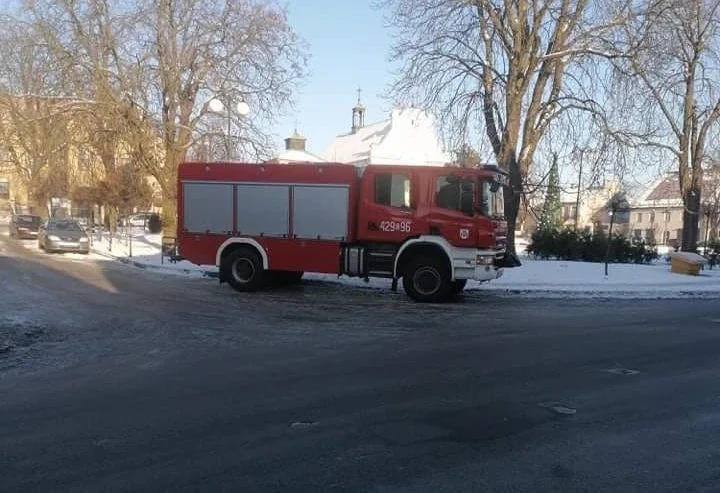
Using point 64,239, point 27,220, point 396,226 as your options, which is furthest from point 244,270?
point 27,220

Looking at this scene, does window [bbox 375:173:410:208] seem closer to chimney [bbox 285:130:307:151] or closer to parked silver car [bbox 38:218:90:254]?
parked silver car [bbox 38:218:90:254]

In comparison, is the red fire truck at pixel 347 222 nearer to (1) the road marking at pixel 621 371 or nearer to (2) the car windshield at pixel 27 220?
(1) the road marking at pixel 621 371

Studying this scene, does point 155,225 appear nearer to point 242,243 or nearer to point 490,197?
point 242,243

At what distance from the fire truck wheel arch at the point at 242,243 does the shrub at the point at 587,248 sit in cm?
1639

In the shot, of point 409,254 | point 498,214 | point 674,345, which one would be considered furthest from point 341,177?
point 674,345

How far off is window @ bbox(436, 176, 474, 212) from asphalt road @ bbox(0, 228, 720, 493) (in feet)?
9.07

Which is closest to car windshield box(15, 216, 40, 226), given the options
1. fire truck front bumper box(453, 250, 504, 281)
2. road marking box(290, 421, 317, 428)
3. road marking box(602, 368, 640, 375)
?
fire truck front bumper box(453, 250, 504, 281)

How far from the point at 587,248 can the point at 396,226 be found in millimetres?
15819

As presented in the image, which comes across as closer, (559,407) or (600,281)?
(559,407)

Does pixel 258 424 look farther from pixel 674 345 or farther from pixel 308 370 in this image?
pixel 674 345

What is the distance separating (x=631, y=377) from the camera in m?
7.71

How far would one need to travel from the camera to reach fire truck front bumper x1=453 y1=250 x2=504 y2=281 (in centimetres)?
1448

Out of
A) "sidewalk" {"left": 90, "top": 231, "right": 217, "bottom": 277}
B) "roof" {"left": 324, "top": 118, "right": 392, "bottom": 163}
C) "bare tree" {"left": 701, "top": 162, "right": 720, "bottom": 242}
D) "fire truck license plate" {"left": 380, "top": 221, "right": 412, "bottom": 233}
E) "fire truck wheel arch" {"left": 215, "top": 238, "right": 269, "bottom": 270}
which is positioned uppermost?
"roof" {"left": 324, "top": 118, "right": 392, "bottom": 163}

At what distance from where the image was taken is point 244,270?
16.2 metres
